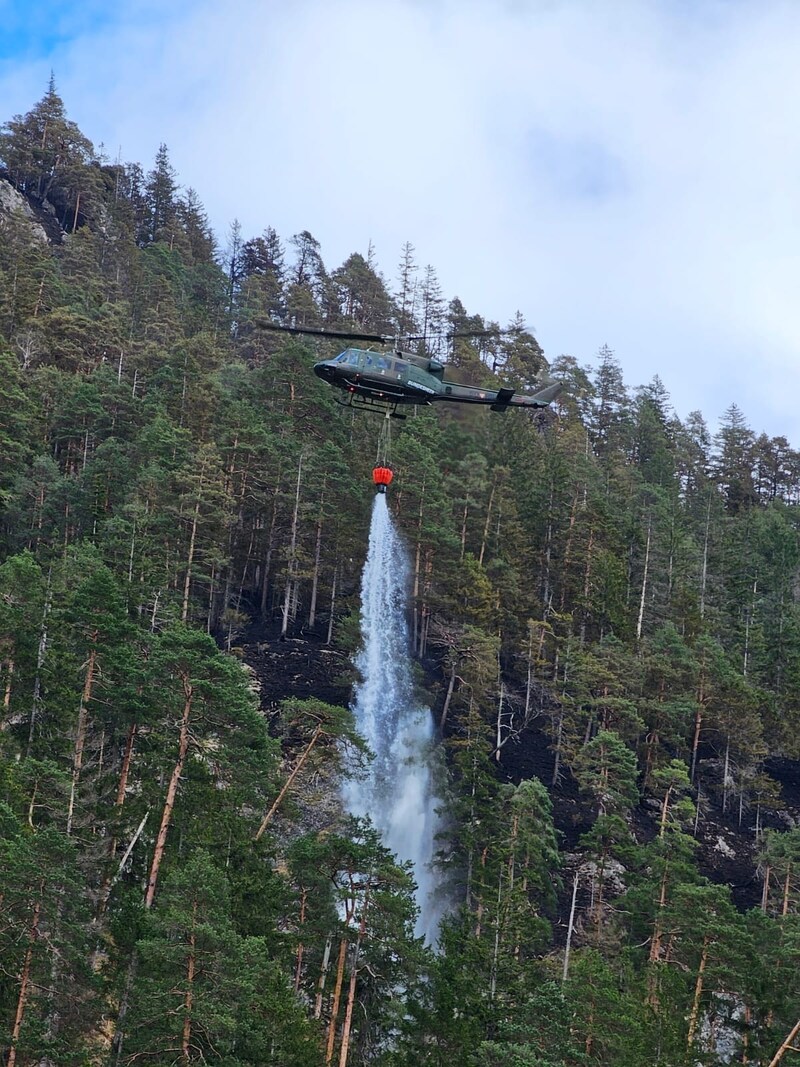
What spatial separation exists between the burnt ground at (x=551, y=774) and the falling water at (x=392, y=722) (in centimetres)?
149

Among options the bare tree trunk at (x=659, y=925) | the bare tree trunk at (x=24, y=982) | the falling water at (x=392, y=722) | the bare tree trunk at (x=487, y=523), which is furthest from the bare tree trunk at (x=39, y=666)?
the bare tree trunk at (x=487, y=523)

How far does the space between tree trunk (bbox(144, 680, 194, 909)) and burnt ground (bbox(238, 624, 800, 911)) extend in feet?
58.6

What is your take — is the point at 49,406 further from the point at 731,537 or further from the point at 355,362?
the point at 731,537

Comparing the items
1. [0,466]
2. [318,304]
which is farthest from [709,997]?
[318,304]

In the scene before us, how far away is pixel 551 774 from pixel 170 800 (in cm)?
2604

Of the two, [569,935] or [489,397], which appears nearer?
[569,935]

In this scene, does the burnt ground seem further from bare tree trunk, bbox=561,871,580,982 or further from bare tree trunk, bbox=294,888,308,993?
bare tree trunk, bbox=294,888,308,993

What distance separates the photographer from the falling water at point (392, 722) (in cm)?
5441

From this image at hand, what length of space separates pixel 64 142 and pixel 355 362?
80.4 meters

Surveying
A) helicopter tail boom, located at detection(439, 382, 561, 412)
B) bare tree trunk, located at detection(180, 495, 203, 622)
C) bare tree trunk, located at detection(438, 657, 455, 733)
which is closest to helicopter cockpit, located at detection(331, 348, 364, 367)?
helicopter tail boom, located at detection(439, 382, 561, 412)

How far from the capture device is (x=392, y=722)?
5803 centimetres

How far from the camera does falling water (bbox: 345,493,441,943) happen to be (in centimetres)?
5441

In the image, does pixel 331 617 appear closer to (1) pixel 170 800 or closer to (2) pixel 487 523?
(2) pixel 487 523

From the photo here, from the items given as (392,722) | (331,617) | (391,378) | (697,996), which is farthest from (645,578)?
(697,996)
